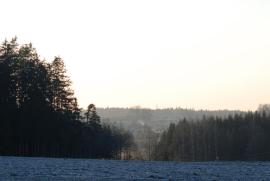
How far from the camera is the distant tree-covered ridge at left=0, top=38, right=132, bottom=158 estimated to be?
81312 mm

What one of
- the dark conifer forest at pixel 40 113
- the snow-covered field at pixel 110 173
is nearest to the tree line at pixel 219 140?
the dark conifer forest at pixel 40 113

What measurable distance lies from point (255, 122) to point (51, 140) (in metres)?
105

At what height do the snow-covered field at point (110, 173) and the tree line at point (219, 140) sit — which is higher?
the tree line at point (219, 140)

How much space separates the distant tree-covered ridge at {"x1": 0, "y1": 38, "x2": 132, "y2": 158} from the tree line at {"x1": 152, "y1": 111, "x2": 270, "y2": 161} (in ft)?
218

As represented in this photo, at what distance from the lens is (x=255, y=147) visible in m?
156

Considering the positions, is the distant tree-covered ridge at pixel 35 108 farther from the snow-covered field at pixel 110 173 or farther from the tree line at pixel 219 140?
the tree line at pixel 219 140

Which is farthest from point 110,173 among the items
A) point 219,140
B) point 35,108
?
point 219,140

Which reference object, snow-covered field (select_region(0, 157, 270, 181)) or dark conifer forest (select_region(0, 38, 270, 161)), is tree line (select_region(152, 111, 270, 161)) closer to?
dark conifer forest (select_region(0, 38, 270, 161))

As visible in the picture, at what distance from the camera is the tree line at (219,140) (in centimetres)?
15993

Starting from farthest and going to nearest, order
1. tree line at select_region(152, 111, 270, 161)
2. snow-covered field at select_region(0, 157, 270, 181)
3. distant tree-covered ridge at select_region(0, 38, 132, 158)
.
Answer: tree line at select_region(152, 111, 270, 161) → distant tree-covered ridge at select_region(0, 38, 132, 158) → snow-covered field at select_region(0, 157, 270, 181)

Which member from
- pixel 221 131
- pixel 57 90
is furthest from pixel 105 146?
pixel 221 131

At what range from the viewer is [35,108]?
8400 centimetres

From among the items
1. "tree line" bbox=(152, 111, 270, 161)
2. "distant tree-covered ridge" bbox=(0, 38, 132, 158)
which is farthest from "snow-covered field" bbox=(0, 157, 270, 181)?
"tree line" bbox=(152, 111, 270, 161)

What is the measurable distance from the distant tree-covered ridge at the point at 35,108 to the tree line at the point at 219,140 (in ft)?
218
